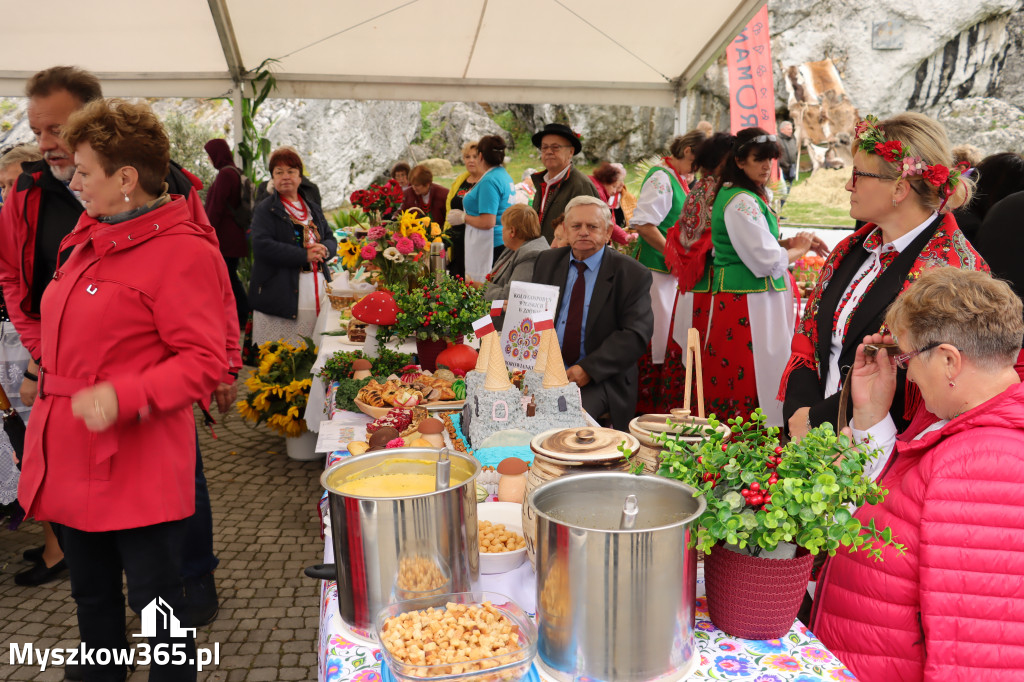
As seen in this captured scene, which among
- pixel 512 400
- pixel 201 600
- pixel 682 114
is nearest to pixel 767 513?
pixel 512 400

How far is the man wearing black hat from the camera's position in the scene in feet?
16.1

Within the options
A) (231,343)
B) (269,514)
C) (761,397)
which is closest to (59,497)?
(231,343)

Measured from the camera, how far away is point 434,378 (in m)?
2.73

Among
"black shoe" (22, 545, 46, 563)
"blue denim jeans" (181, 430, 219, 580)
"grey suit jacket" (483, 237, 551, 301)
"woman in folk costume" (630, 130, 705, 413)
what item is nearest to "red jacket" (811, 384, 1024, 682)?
"blue denim jeans" (181, 430, 219, 580)

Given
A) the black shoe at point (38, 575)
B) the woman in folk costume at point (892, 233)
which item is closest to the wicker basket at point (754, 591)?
the woman in folk costume at point (892, 233)

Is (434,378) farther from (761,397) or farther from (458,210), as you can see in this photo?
(458,210)

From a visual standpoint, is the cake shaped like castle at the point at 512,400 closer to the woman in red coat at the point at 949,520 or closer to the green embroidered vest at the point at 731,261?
the woman in red coat at the point at 949,520

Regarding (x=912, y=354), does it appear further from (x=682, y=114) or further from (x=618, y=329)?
(x=682, y=114)

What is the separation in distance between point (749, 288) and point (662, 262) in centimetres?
124

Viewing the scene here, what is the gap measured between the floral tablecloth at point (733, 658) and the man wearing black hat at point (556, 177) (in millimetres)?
3853

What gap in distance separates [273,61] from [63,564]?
418 cm

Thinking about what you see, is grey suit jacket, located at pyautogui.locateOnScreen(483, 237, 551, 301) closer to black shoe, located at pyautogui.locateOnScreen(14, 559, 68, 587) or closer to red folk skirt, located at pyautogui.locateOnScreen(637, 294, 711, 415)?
red folk skirt, located at pyautogui.locateOnScreen(637, 294, 711, 415)

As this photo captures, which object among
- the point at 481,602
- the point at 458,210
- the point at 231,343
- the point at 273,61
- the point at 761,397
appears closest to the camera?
the point at 481,602

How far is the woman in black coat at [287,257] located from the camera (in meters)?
4.84
